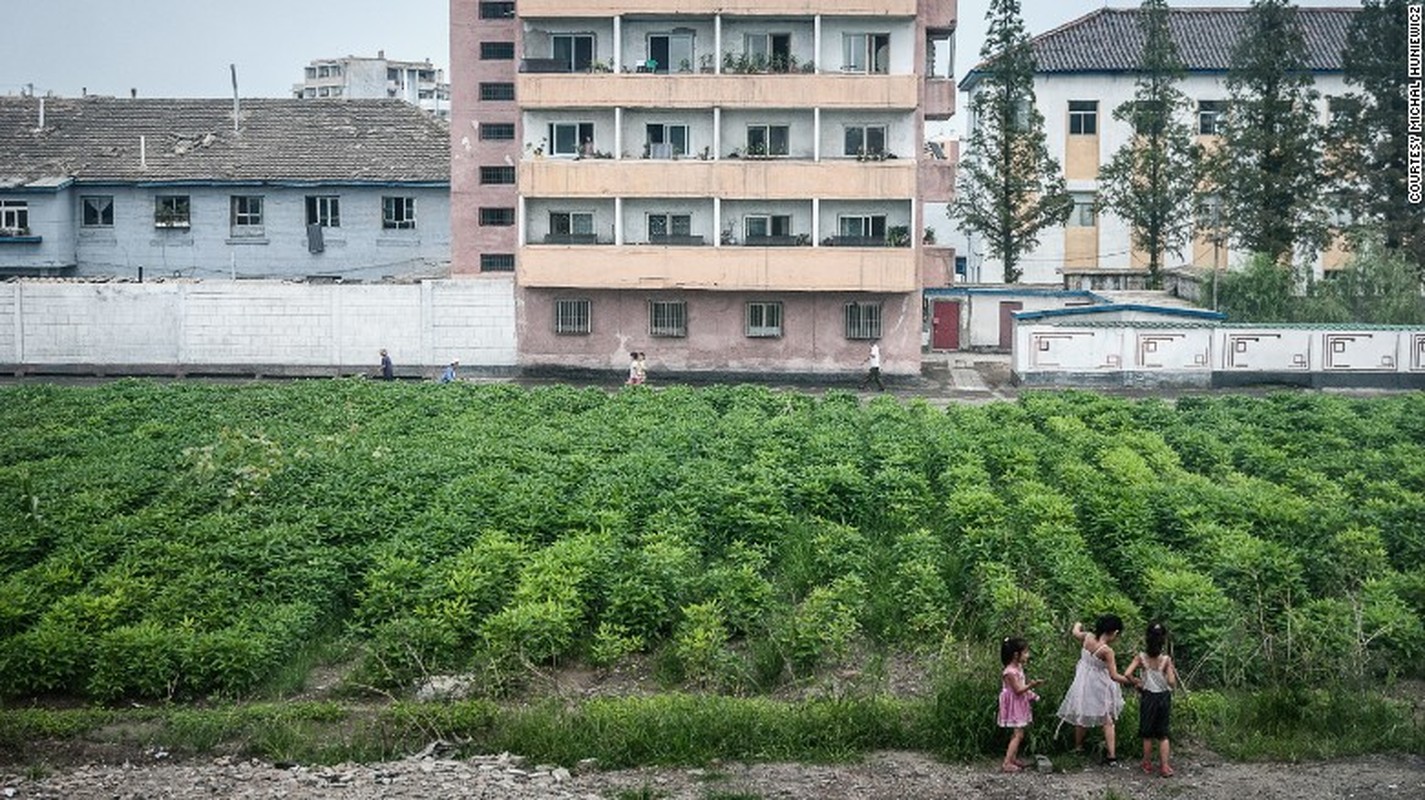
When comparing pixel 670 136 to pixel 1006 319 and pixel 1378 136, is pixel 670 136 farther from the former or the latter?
pixel 1378 136

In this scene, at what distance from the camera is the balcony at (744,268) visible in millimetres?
47625

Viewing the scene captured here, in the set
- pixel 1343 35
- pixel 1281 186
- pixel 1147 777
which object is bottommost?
pixel 1147 777

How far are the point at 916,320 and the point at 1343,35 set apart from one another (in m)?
30.0

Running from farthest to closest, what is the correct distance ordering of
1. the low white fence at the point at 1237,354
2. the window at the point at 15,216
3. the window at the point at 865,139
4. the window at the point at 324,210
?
1. the window at the point at 324,210
2. the window at the point at 15,216
3. the window at the point at 865,139
4. the low white fence at the point at 1237,354

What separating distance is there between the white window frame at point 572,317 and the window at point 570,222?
177 centimetres

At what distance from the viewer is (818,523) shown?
26.6 meters

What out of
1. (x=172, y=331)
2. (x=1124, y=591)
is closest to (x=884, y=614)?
(x=1124, y=591)

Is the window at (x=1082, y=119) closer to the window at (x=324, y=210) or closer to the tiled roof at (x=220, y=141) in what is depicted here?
the tiled roof at (x=220, y=141)

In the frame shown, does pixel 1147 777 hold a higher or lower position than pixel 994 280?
lower

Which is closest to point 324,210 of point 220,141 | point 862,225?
point 220,141

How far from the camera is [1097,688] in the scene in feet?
56.7

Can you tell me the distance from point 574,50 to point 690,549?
2773 cm

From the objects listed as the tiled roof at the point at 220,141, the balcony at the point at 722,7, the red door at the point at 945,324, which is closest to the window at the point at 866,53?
the balcony at the point at 722,7

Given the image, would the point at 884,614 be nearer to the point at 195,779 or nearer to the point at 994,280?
the point at 195,779
